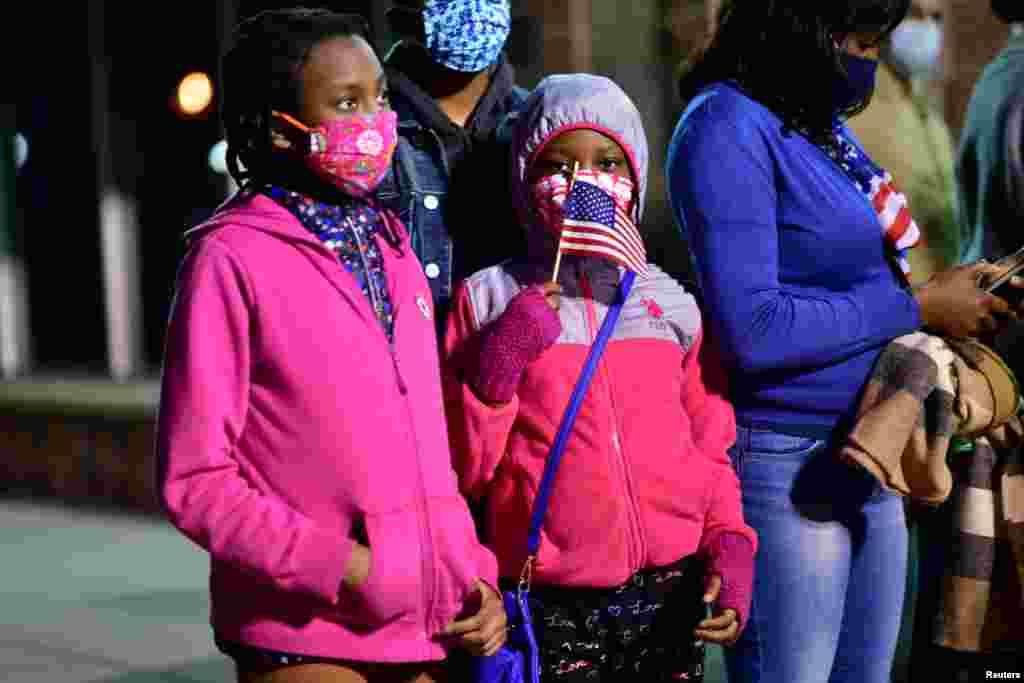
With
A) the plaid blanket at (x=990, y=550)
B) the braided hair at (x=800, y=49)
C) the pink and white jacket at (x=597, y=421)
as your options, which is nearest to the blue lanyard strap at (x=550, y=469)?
the pink and white jacket at (x=597, y=421)

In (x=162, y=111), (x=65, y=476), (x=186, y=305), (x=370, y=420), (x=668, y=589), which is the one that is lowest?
(x=65, y=476)

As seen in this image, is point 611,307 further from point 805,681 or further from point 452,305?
point 805,681

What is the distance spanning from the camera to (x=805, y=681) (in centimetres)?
315

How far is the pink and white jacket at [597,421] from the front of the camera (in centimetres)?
293

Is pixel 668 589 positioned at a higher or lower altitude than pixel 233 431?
lower

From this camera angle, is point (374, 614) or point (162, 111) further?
point (162, 111)

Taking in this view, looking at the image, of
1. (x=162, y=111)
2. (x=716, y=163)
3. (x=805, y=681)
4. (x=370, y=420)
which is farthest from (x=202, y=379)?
(x=162, y=111)

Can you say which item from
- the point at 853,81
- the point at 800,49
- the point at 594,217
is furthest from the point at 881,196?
the point at 594,217

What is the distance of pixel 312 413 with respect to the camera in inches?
104

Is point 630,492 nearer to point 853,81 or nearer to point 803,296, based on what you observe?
point 803,296

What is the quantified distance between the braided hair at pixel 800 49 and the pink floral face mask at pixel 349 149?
83 centimetres

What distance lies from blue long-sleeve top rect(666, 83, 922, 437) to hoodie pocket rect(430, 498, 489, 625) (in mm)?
695

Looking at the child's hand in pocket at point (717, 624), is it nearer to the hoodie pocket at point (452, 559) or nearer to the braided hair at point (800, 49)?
the hoodie pocket at point (452, 559)

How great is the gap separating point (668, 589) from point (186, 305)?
3.47ft
